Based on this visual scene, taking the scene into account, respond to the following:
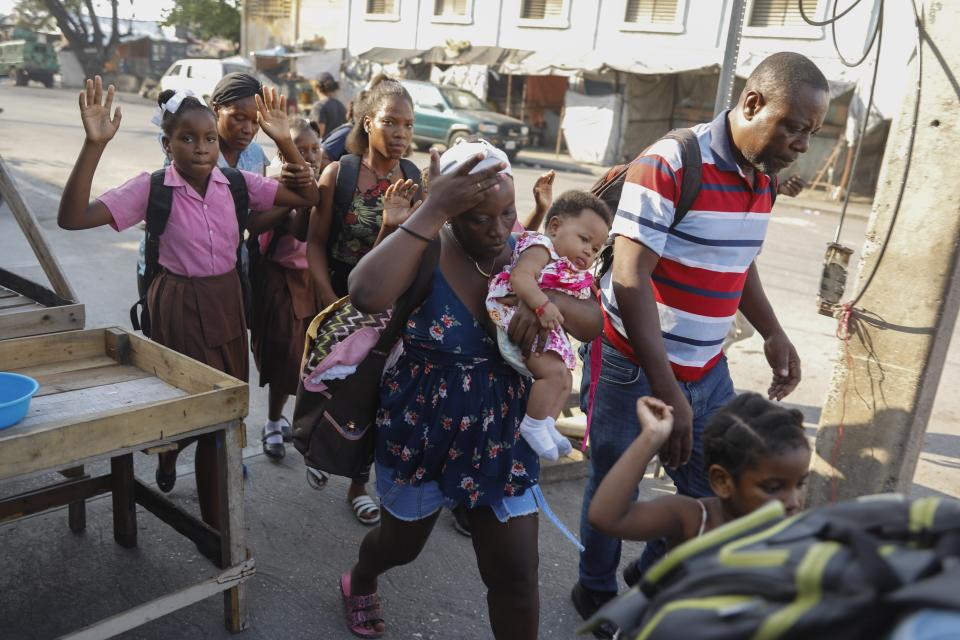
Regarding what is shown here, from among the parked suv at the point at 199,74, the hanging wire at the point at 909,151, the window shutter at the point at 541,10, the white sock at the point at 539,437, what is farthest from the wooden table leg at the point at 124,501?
the parked suv at the point at 199,74

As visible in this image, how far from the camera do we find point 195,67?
2380 cm

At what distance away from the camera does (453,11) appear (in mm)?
24188

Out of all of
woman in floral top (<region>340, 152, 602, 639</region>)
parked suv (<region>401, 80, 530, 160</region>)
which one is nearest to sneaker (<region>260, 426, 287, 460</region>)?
woman in floral top (<region>340, 152, 602, 639</region>)

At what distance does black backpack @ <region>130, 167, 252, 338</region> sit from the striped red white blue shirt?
157 centimetres

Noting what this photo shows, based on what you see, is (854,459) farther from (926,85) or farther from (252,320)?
(252,320)

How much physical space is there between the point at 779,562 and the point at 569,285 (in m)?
1.34

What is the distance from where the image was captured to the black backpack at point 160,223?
3037 millimetres

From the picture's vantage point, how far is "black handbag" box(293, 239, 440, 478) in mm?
2430

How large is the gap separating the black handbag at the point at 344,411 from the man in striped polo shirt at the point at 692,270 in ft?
2.43

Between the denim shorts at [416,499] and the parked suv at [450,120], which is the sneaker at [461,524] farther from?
the parked suv at [450,120]

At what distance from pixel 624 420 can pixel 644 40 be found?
63.4 feet

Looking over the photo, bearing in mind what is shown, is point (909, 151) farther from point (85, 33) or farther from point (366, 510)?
point (85, 33)

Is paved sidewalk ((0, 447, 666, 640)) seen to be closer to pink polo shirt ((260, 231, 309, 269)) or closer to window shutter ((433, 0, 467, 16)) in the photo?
pink polo shirt ((260, 231, 309, 269))

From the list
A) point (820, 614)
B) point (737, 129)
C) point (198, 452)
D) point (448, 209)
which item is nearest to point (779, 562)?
point (820, 614)
